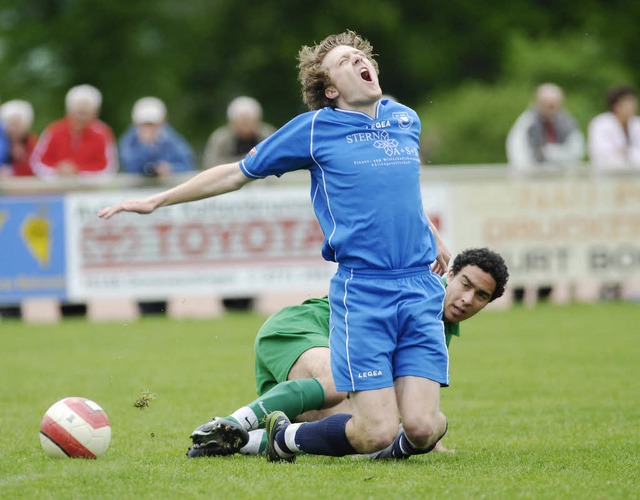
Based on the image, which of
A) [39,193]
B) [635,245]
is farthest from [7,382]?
[635,245]

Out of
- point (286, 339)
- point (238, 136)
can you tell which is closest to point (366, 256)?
point (286, 339)

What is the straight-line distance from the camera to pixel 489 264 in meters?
7.03

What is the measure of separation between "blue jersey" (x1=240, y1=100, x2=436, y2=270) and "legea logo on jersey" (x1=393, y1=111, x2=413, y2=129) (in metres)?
0.04

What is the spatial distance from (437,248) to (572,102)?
2686 cm

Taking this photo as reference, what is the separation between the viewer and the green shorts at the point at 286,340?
23.6 feet

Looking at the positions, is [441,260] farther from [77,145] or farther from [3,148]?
[3,148]

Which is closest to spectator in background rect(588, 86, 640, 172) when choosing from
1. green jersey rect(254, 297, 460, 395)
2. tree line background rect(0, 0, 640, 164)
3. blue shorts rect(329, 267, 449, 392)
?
green jersey rect(254, 297, 460, 395)

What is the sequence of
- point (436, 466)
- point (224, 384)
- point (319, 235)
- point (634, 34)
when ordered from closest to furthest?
point (436, 466) → point (224, 384) → point (319, 235) → point (634, 34)

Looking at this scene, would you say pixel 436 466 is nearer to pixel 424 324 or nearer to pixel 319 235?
pixel 424 324

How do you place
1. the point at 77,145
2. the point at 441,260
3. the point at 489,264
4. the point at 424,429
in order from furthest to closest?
the point at 77,145, the point at 441,260, the point at 489,264, the point at 424,429

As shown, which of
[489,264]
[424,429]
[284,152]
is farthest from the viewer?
[489,264]

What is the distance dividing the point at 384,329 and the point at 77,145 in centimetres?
1045

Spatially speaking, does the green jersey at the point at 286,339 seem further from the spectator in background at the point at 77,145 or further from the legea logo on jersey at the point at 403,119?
the spectator in background at the point at 77,145

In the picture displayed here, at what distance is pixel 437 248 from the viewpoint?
7164mm
